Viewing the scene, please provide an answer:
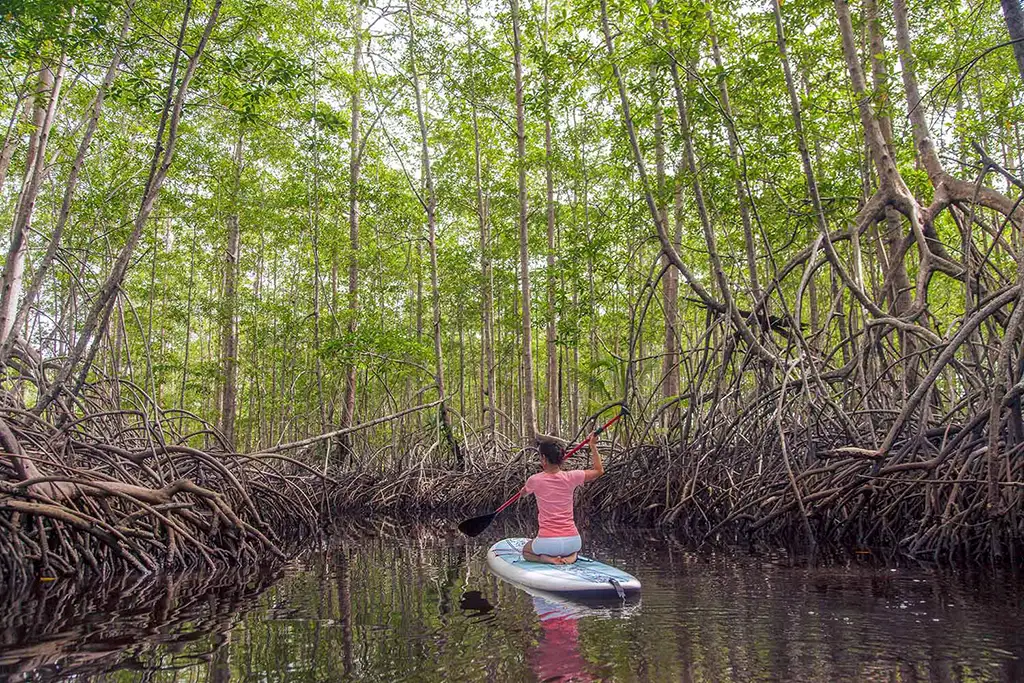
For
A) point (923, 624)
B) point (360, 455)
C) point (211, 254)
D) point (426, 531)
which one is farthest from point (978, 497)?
point (211, 254)

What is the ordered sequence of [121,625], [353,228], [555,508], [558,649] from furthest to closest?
[353,228], [555,508], [121,625], [558,649]

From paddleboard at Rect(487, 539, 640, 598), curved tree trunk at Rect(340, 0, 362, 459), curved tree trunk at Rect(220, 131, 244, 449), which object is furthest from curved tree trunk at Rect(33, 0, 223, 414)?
curved tree trunk at Rect(220, 131, 244, 449)

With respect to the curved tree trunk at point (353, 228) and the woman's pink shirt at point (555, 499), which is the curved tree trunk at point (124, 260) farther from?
the curved tree trunk at point (353, 228)

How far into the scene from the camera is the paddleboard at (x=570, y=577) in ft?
13.4

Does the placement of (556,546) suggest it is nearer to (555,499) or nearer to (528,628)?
(555,499)

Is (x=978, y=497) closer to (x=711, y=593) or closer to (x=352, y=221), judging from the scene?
(x=711, y=593)

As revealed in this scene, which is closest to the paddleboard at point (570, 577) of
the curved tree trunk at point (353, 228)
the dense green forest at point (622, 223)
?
the dense green forest at point (622, 223)

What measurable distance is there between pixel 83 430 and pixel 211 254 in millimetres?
11807

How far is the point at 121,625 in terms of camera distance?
12.1 ft

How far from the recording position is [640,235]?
32.1ft

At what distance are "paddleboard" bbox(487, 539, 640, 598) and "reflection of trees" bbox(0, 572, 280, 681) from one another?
63.4 inches

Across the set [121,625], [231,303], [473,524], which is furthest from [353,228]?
[121,625]

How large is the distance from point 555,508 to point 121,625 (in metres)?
2.62

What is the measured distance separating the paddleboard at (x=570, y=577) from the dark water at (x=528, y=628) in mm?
101
